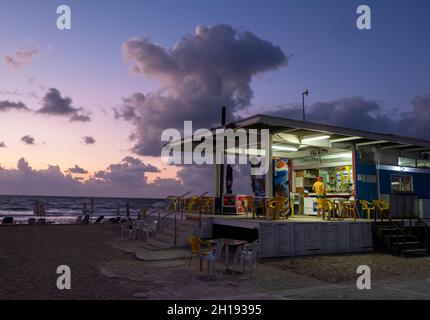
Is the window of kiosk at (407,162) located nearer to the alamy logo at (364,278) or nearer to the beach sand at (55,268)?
the alamy logo at (364,278)

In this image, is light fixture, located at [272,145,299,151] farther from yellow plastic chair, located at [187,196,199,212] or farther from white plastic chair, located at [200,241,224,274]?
white plastic chair, located at [200,241,224,274]

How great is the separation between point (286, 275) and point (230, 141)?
8798 millimetres

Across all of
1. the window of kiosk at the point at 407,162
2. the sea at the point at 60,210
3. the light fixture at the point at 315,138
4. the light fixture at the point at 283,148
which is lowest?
the sea at the point at 60,210

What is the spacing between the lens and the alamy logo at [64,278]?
712cm

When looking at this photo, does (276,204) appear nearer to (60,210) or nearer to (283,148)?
(283,148)

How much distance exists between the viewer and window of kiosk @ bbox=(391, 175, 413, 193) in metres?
16.6

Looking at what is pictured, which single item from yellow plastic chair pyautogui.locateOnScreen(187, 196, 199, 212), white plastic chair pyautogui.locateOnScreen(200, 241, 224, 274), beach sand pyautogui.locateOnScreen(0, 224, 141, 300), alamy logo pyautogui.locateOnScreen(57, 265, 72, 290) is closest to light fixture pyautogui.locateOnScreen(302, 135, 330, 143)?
yellow plastic chair pyautogui.locateOnScreen(187, 196, 199, 212)

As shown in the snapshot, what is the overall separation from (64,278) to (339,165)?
1236 cm

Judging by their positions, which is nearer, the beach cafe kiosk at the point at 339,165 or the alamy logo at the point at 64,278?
the alamy logo at the point at 64,278

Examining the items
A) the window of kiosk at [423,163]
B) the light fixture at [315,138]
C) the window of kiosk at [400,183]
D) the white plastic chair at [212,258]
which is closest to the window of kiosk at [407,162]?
the window of kiosk at [423,163]

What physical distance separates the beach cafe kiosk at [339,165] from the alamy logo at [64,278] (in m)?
6.93

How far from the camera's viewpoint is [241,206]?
701 inches

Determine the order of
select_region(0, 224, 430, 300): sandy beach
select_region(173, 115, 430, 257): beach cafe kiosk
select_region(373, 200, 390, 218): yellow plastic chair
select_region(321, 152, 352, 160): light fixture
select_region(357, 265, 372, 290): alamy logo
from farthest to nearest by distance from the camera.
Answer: select_region(321, 152, 352, 160): light fixture → select_region(373, 200, 390, 218): yellow plastic chair → select_region(173, 115, 430, 257): beach cafe kiosk → select_region(357, 265, 372, 290): alamy logo → select_region(0, 224, 430, 300): sandy beach
